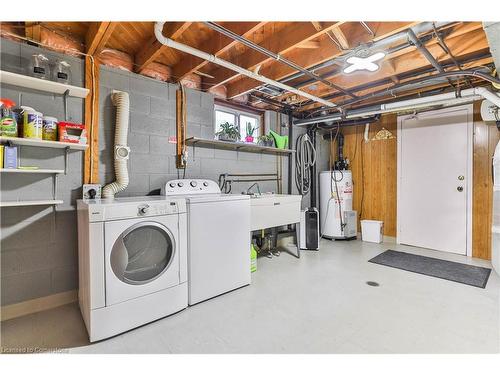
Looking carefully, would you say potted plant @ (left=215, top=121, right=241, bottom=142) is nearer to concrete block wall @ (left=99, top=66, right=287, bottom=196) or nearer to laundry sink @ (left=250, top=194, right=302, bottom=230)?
concrete block wall @ (left=99, top=66, right=287, bottom=196)

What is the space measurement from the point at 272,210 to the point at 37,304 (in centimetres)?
257

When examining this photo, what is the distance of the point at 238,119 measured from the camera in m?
3.84

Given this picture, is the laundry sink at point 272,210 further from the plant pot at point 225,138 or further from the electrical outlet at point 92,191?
the electrical outlet at point 92,191

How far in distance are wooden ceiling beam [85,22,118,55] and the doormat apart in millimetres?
3938

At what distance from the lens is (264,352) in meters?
1.61

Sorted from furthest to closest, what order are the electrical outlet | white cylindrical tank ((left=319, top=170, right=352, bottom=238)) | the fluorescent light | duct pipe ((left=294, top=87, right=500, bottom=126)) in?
1. white cylindrical tank ((left=319, top=170, right=352, bottom=238))
2. duct pipe ((left=294, top=87, right=500, bottom=126))
3. the electrical outlet
4. the fluorescent light

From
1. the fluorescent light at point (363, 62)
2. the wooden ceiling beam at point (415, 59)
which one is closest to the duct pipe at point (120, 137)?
the fluorescent light at point (363, 62)

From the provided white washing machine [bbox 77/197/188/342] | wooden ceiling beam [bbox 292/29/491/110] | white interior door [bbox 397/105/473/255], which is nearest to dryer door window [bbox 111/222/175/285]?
white washing machine [bbox 77/197/188/342]

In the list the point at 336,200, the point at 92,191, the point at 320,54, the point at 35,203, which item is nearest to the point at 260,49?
the point at 320,54

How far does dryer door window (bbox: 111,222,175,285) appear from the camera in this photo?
186 centimetres

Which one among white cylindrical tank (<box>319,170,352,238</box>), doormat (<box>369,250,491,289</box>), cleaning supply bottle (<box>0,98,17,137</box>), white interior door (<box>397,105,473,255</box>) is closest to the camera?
cleaning supply bottle (<box>0,98,17,137</box>)

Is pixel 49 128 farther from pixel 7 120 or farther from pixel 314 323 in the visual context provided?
pixel 314 323

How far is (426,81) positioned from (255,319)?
3.18 meters

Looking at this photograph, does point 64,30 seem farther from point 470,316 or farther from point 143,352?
point 470,316
